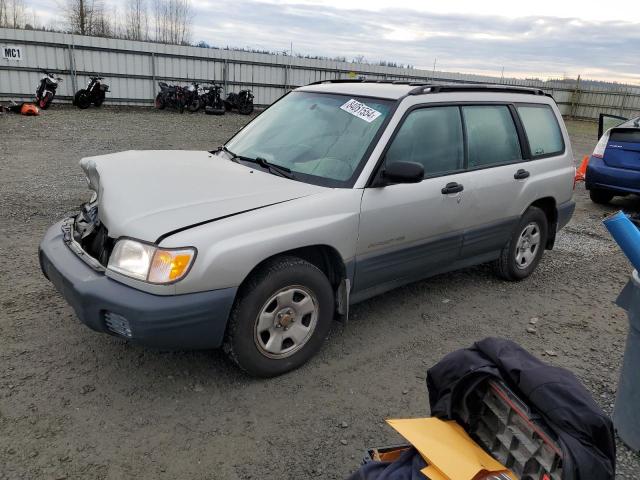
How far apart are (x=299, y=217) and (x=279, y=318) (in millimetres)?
619

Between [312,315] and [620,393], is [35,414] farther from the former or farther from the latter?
[620,393]

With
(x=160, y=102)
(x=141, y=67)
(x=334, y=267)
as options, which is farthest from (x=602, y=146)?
(x=141, y=67)

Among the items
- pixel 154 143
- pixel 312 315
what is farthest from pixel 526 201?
pixel 154 143

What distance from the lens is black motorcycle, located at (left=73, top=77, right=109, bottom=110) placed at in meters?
17.0

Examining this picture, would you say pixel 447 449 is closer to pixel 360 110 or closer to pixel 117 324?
pixel 117 324

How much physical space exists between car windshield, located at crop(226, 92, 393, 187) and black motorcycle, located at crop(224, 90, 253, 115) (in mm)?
16507

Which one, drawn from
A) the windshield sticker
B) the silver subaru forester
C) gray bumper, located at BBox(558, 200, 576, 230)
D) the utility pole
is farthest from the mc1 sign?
the utility pole

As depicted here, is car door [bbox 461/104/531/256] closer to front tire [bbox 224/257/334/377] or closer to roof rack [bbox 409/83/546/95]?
roof rack [bbox 409/83/546/95]

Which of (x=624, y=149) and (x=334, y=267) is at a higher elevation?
(x=624, y=149)

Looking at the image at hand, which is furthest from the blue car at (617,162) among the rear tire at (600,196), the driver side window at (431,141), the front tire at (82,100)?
the front tire at (82,100)

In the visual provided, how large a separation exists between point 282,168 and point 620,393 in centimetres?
246

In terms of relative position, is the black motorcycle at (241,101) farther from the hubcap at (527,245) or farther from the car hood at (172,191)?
the car hood at (172,191)

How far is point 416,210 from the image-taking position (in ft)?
12.5

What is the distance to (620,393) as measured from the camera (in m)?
2.92
